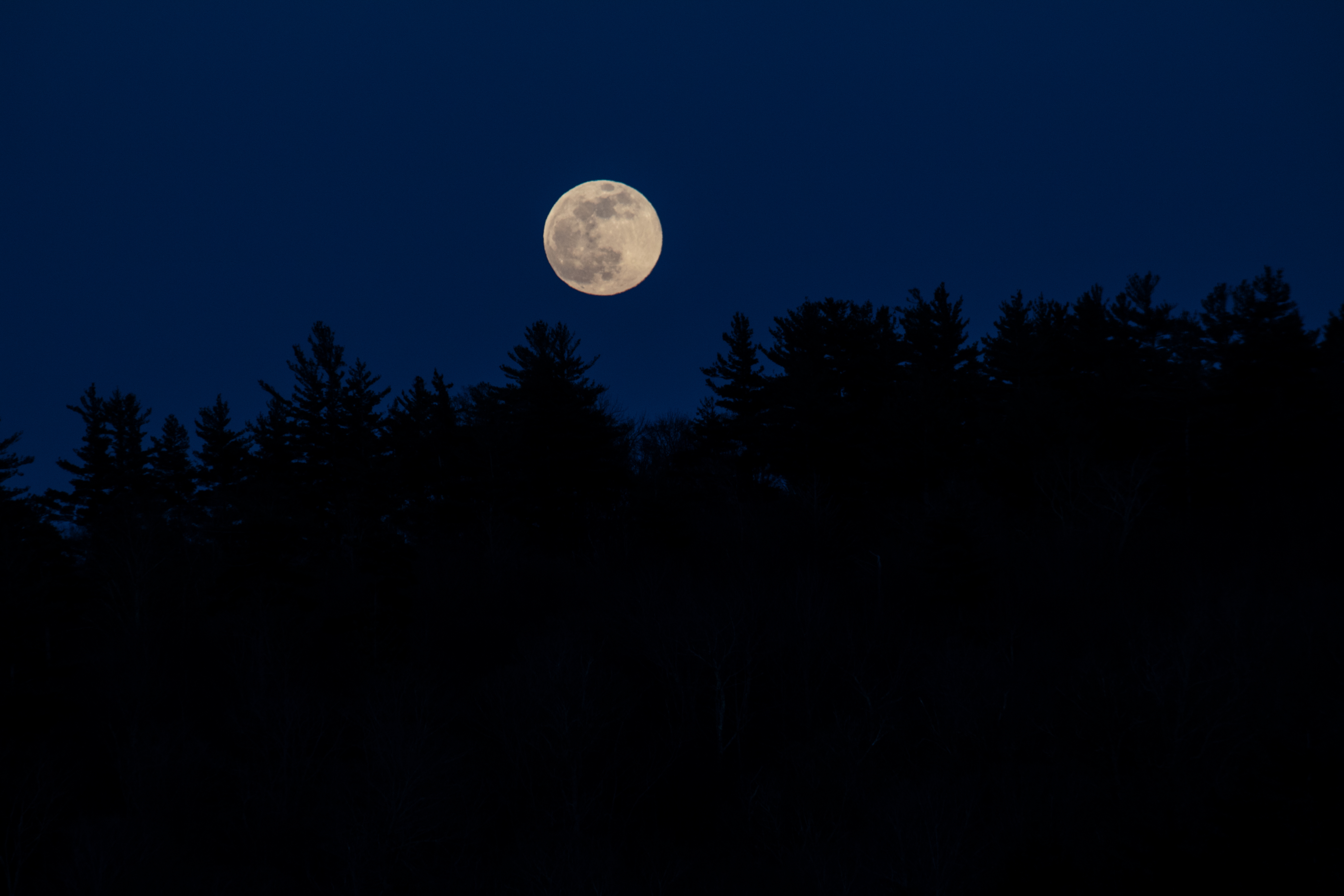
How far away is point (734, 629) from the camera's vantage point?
121 feet

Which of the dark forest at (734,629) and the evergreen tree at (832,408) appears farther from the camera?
the evergreen tree at (832,408)

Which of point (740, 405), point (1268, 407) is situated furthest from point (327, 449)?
point (1268, 407)

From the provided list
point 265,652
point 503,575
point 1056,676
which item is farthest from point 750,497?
point 265,652

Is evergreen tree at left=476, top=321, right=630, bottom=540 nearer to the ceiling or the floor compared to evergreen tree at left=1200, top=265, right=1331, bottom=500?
nearer to the ceiling

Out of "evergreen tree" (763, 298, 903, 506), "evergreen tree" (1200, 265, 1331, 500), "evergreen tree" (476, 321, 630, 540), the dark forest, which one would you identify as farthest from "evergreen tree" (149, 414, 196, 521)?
"evergreen tree" (1200, 265, 1331, 500)

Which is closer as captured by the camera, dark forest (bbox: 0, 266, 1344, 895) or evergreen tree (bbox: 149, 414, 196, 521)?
dark forest (bbox: 0, 266, 1344, 895)

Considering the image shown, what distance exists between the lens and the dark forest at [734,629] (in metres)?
29.1

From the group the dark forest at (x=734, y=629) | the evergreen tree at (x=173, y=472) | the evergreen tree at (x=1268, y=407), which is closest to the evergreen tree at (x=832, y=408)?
the dark forest at (x=734, y=629)

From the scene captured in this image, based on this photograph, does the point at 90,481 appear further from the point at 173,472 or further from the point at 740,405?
the point at 740,405

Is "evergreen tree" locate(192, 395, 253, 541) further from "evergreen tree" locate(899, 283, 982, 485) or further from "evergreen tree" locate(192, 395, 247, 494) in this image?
"evergreen tree" locate(899, 283, 982, 485)

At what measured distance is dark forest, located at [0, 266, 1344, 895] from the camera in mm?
29141

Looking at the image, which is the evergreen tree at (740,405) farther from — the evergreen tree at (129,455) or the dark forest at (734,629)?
the evergreen tree at (129,455)

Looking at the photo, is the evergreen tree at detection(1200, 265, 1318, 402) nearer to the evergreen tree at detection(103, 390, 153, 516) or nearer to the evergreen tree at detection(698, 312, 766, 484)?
the evergreen tree at detection(698, 312, 766, 484)

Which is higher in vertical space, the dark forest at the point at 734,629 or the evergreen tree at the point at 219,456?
the evergreen tree at the point at 219,456
